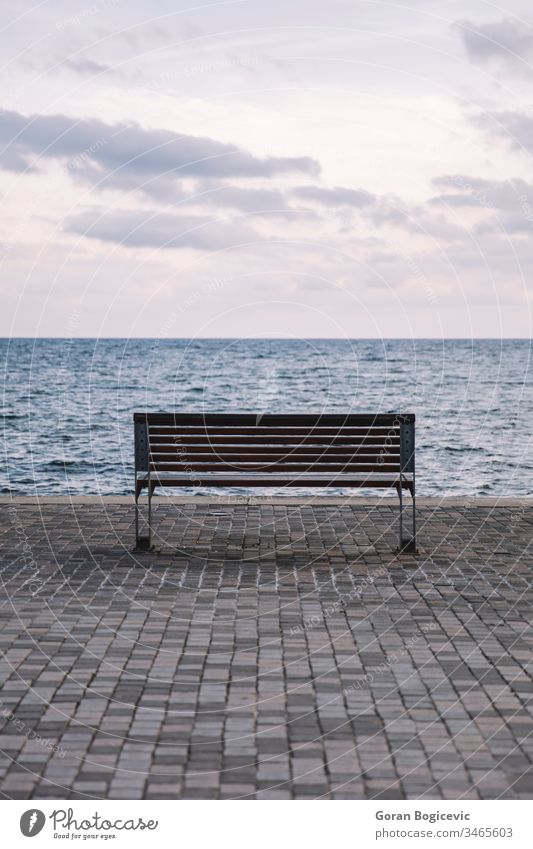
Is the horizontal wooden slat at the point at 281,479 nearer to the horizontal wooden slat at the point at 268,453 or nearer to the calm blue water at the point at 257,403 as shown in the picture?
the horizontal wooden slat at the point at 268,453

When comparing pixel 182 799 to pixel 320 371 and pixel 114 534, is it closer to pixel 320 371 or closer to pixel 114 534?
pixel 114 534

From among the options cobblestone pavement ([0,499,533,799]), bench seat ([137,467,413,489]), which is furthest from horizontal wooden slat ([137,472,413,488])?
cobblestone pavement ([0,499,533,799])

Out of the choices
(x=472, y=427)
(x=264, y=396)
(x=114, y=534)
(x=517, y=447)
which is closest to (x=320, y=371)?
(x=264, y=396)

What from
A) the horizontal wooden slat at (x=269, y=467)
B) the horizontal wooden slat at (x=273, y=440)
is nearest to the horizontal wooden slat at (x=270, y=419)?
the horizontal wooden slat at (x=273, y=440)

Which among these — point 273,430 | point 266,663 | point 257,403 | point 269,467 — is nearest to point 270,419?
point 273,430

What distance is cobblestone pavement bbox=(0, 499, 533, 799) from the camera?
393cm

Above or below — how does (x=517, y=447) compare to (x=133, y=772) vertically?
below

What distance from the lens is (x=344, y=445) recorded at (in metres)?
7.87

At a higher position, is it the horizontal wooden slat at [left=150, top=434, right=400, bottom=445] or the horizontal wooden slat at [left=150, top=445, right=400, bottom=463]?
the horizontal wooden slat at [left=150, top=434, right=400, bottom=445]

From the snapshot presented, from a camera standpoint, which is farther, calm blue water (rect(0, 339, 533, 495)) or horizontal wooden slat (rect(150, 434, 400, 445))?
calm blue water (rect(0, 339, 533, 495))

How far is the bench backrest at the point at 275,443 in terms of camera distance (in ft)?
25.6

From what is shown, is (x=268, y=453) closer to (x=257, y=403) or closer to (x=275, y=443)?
(x=275, y=443)

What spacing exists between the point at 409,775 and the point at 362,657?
1403 mm

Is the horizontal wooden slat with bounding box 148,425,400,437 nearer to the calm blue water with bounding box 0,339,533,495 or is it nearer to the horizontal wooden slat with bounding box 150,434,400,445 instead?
the horizontal wooden slat with bounding box 150,434,400,445
